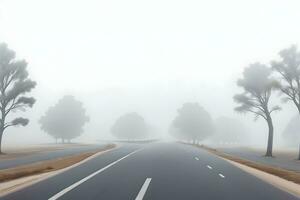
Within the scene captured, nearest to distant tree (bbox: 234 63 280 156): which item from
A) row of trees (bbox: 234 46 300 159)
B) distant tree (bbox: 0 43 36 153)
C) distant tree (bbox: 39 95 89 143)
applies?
row of trees (bbox: 234 46 300 159)

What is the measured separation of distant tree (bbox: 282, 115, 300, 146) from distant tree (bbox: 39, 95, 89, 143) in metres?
67.2

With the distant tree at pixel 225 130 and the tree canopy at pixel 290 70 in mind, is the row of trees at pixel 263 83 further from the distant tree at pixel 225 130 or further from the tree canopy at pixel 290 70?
the distant tree at pixel 225 130

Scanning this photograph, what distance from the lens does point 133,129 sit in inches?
5571

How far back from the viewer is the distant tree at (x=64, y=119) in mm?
94438

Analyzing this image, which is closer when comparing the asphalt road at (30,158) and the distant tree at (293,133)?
the asphalt road at (30,158)

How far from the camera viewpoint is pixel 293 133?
133000 mm

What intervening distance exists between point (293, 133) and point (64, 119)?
73.7 metres

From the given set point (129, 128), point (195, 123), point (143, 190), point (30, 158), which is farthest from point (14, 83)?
point (129, 128)

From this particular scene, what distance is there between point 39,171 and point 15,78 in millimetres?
33859

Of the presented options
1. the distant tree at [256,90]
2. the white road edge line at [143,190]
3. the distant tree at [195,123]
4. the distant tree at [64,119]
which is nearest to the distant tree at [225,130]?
the distant tree at [195,123]

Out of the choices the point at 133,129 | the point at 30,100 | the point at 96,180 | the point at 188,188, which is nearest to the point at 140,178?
the point at 96,180

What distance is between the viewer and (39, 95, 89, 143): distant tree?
9444 cm

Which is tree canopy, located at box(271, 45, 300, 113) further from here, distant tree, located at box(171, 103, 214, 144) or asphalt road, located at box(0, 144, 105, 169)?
distant tree, located at box(171, 103, 214, 144)

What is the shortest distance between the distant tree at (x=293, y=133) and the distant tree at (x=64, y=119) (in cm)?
6717
